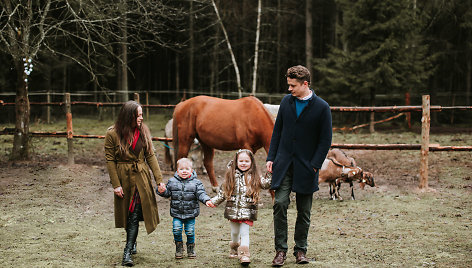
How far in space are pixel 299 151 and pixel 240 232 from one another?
912mm

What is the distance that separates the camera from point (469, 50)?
63.2ft

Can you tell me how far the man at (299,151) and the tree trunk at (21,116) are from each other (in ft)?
22.0

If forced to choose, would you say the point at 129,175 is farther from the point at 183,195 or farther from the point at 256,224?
the point at 256,224

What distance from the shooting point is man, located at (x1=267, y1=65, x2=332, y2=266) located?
3.82 metres

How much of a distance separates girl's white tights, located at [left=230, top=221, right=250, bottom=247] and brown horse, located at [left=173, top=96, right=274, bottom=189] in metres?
2.88

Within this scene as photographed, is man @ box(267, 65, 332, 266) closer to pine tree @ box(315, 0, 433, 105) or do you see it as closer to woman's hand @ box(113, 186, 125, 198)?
woman's hand @ box(113, 186, 125, 198)

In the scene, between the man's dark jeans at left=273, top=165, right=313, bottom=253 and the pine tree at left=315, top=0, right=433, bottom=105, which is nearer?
the man's dark jeans at left=273, top=165, right=313, bottom=253

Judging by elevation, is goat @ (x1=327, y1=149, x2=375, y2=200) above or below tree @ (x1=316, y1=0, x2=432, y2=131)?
below

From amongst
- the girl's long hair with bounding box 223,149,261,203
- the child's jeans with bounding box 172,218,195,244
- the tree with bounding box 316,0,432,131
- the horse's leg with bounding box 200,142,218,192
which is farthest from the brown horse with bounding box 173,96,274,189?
the tree with bounding box 316,0,432,131

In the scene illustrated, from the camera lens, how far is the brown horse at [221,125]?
22.7 ft

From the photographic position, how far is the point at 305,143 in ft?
12.7

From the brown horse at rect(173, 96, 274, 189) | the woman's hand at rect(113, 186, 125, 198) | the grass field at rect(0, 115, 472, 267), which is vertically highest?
the brown horse at rect(173, 96, 274, 189)

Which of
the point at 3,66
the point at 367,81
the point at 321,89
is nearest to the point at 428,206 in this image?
the point at 367,81

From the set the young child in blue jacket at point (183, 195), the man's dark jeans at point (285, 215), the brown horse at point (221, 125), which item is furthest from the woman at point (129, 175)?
the brown horse at point (221, 125)
